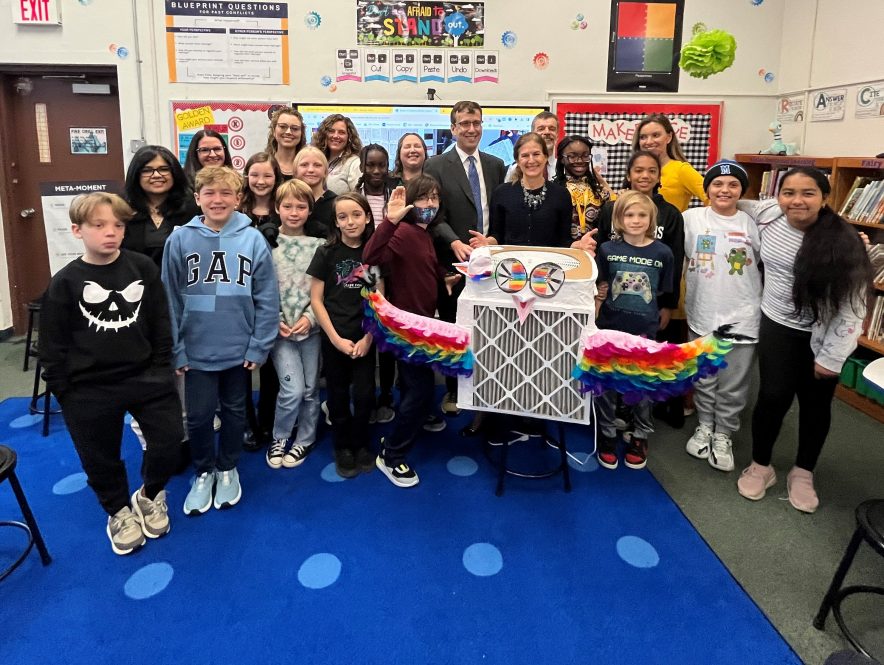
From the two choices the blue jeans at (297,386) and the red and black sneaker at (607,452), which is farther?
the red and black sneaker at (607,452)

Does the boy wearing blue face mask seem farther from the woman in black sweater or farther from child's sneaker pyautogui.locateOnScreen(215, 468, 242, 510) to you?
child's sneaker pyautogui.locateOnScreen(215, 468, 242, 510)

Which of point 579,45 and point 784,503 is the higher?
point 579,45

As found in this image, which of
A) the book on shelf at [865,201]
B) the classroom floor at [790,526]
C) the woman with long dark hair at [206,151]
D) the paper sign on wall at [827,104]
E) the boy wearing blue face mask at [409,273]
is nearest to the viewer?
the classroom floor at [790,526]

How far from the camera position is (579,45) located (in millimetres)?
4172

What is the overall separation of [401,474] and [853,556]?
1492 mm

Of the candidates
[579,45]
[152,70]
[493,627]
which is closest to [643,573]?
[493,627]

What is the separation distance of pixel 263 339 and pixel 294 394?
37 cm

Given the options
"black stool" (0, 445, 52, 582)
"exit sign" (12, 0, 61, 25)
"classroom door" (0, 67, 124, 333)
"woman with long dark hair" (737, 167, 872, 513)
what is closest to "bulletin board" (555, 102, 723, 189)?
"woman with long dark hair" (737, 167, 872, 513)

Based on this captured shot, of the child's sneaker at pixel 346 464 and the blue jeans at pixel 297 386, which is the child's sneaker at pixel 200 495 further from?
the child's sneaker at pixel 346 464

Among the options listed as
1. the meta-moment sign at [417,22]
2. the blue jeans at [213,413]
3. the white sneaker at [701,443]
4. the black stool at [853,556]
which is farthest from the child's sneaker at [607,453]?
the meta-moment sign at [417,22]

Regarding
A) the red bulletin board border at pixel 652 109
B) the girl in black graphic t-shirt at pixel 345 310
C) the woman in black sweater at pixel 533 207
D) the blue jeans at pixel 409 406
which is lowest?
the blue jeans at pixel 409 406

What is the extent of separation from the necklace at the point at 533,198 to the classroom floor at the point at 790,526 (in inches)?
48.2

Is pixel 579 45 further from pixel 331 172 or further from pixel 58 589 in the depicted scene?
pixel 58 589

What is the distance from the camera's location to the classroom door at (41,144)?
4133mm
